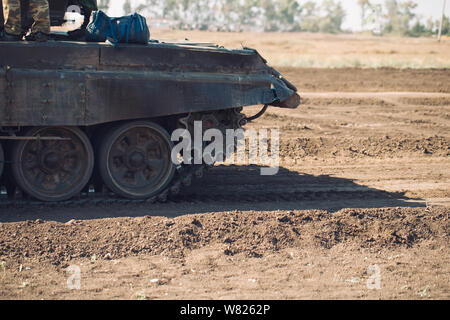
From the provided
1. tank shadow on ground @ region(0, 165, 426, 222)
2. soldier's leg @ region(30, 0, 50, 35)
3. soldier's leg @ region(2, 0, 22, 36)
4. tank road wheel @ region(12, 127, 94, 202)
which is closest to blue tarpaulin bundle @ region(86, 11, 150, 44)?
soldier's leg @ region(30, 0, 50, 35)

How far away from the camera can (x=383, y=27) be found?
92.6 m

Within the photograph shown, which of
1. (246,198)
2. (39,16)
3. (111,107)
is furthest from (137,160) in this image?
(39,16)

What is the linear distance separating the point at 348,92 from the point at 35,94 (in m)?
14.2

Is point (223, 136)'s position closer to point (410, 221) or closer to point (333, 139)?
point (410, 221)

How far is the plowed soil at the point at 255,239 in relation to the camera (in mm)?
6203

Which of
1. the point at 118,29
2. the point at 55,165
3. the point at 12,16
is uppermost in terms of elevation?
the point at 12,16

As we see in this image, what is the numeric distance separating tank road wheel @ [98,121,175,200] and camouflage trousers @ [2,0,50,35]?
62.1 inches

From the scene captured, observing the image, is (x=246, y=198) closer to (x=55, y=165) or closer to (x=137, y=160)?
(x=137, y=160)

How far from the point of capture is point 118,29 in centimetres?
827

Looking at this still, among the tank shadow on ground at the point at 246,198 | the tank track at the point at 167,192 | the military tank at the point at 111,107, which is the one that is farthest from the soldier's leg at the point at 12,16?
the tank shadow on ground at the point at 246,198

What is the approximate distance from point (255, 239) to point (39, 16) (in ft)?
12.3

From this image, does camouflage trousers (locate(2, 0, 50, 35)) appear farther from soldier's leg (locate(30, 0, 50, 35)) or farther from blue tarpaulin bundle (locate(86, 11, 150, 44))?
blue tarpaulin bundle (locate(86, 11, 150, 44))

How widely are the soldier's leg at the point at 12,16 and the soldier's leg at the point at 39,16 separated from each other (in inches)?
6.8
